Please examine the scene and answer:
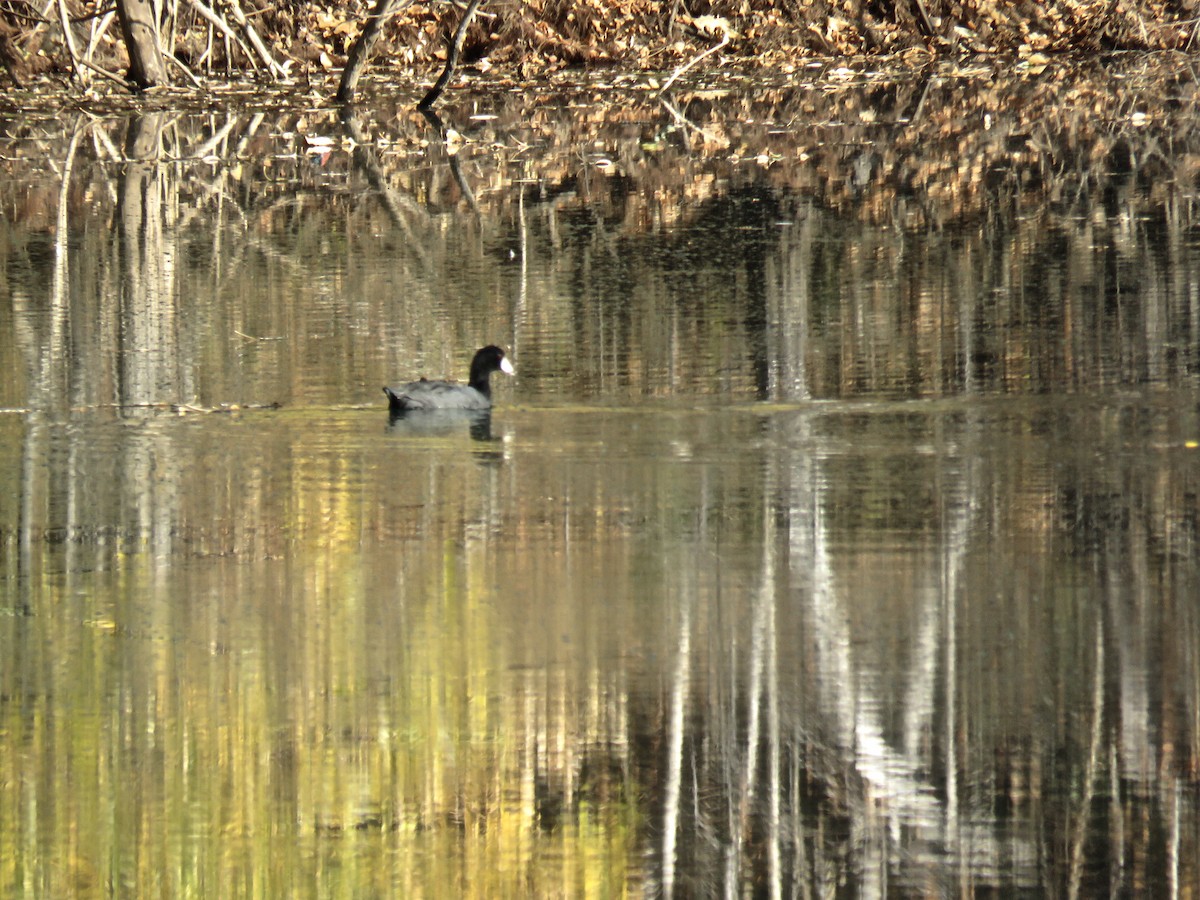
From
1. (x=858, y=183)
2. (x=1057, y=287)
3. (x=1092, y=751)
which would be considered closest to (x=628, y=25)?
(x=858, y=183)

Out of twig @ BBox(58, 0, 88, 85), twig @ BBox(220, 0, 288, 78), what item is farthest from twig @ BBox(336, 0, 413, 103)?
twig @ BBox(58, 0, 88, 85)

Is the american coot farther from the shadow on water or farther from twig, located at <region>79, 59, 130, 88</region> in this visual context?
twig, located at <region>79, 59, 130, 88</region>

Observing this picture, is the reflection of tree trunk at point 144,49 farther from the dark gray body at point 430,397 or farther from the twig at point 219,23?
the dark gray body at point 430,397

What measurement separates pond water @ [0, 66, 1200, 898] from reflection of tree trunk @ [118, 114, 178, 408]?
A: 0.06 m

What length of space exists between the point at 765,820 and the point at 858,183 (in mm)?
15711

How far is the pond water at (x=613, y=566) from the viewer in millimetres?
6375

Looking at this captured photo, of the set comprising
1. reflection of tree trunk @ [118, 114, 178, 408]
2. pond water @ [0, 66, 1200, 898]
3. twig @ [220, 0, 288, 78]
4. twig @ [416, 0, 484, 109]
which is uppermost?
twig @ [220, 0, 288, 78]

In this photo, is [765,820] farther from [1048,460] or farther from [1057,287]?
[1057,287]

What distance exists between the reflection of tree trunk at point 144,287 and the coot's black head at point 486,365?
1.53 meters

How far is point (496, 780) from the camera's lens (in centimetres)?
664

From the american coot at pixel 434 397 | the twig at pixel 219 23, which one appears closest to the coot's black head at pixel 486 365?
the american coot at pixel 434 397

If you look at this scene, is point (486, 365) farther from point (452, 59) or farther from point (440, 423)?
point (452, 59)

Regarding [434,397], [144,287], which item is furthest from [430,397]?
[144,287]

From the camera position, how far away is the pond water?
638cm
